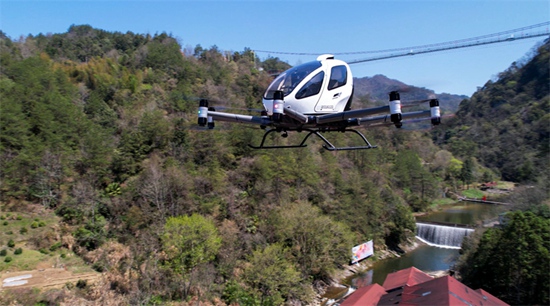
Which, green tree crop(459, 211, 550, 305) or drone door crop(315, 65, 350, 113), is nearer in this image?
drone door crop(315, 65, 350, 113)

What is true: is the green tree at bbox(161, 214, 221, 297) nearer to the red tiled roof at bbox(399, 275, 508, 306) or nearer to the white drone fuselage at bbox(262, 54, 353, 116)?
the red tiled roof at bbox(399, 275, 508, 306)

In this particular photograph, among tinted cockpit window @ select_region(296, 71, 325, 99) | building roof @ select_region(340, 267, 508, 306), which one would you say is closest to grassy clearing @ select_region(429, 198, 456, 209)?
building roof @ select_region(340, 267, 508, 306)

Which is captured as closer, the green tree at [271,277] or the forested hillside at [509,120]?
the green tree at [271,277]

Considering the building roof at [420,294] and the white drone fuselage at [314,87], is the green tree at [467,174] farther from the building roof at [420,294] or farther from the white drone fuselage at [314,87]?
the white drone fuselage at [314,87]

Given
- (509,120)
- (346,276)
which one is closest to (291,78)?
(346,276)

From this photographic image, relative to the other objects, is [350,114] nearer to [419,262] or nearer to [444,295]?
[444,295]

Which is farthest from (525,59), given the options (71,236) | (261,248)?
(71,236)

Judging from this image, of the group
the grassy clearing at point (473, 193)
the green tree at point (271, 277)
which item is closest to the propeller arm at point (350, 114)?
the green tree at point (271, 277)
